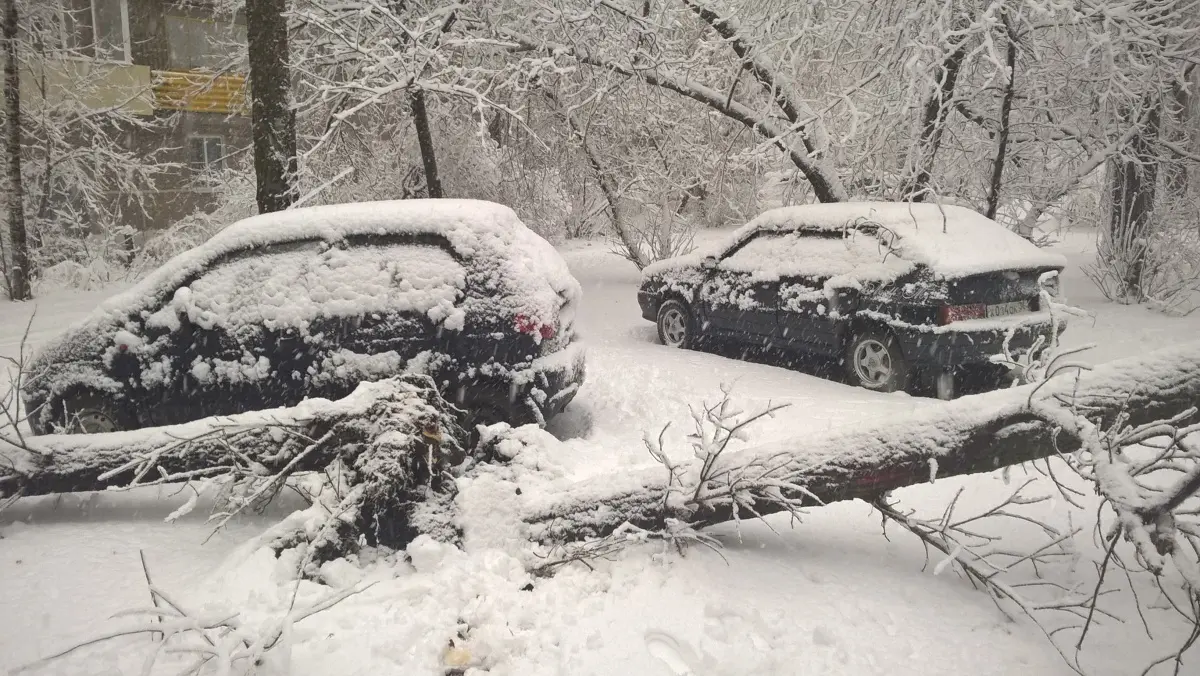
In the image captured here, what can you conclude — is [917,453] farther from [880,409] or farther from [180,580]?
[180,580]

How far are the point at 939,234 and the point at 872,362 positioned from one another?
1.24m

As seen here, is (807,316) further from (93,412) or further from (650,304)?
(93,412)

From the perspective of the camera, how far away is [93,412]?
16.0 ft

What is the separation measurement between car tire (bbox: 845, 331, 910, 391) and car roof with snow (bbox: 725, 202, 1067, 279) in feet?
2.44

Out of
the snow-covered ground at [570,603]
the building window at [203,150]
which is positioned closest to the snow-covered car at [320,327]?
the snow-covered ground at [570,603]

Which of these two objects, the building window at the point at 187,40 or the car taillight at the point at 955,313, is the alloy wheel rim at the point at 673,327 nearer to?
the car taillight at the point at 955,313

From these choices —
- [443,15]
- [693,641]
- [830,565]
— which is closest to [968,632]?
[830,565]

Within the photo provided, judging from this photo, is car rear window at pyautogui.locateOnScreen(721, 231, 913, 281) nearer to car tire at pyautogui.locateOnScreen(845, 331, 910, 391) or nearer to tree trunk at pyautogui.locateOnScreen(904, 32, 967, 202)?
car tire at pyautogui.locateOnScreen(845, 331, 910, 391)

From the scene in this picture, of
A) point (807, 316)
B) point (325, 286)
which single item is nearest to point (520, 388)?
point (325, 286)

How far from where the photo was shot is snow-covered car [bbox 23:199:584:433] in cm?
468

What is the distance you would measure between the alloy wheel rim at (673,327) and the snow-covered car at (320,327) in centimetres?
363

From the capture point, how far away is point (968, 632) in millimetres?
2838

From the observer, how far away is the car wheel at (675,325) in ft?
27.1

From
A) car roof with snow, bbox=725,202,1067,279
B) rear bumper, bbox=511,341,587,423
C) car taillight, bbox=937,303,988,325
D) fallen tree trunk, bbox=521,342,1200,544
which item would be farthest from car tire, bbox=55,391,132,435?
car taillight, bbox=937,303,988,325
